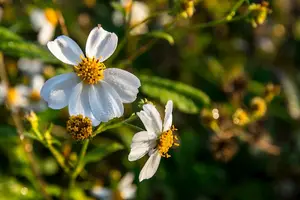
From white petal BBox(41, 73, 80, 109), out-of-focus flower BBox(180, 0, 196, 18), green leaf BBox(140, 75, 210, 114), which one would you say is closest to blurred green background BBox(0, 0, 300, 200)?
green leaf BBox(140, 75, 210, 114)

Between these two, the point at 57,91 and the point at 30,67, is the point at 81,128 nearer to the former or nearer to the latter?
the point at 57,91

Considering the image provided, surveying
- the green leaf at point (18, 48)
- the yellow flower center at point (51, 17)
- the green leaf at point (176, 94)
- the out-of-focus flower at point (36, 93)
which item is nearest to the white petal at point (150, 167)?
the green leaf at point (176, 94)

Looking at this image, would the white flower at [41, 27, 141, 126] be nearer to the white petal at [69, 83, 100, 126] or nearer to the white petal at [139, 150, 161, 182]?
the white petal at [69, 83, 100, 126]

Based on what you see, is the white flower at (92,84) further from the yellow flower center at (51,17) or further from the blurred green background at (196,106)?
the yellow flower center at (51,17)

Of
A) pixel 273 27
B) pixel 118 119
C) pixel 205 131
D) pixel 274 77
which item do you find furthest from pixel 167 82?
pixel 273 27

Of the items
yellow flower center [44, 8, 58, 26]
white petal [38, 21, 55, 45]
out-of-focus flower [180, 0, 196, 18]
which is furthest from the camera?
yellow flower center [44, 8, 58, 26]

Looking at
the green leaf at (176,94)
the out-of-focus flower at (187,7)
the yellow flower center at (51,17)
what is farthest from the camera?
the yellow flower center at (51,17)
